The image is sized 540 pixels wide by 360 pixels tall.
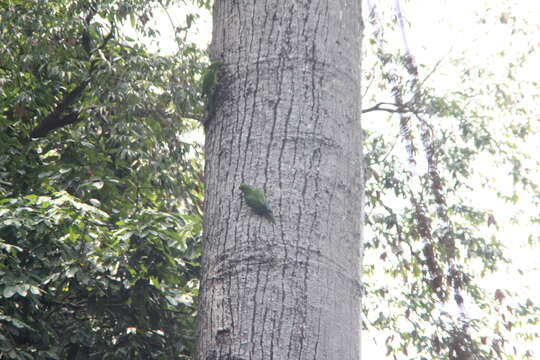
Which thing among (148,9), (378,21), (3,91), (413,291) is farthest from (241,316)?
(378,21)

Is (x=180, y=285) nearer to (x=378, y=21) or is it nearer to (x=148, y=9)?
(x=148, y=9)

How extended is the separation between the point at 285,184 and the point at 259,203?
3.0 inches

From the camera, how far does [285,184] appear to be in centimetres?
147

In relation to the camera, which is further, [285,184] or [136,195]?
[136,195]

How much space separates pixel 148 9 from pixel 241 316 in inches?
189

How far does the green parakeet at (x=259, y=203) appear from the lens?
1426 millimetres

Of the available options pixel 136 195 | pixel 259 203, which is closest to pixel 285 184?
pixel 259 203

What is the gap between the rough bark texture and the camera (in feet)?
4.45

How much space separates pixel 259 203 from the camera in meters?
1.43

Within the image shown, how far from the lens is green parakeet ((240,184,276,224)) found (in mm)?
1426

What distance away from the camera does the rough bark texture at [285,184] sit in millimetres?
1355

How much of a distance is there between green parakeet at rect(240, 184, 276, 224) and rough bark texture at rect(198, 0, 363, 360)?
12 mm

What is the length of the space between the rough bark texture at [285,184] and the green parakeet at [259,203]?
0.01 metres

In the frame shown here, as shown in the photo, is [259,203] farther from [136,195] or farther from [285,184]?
[136,195]
